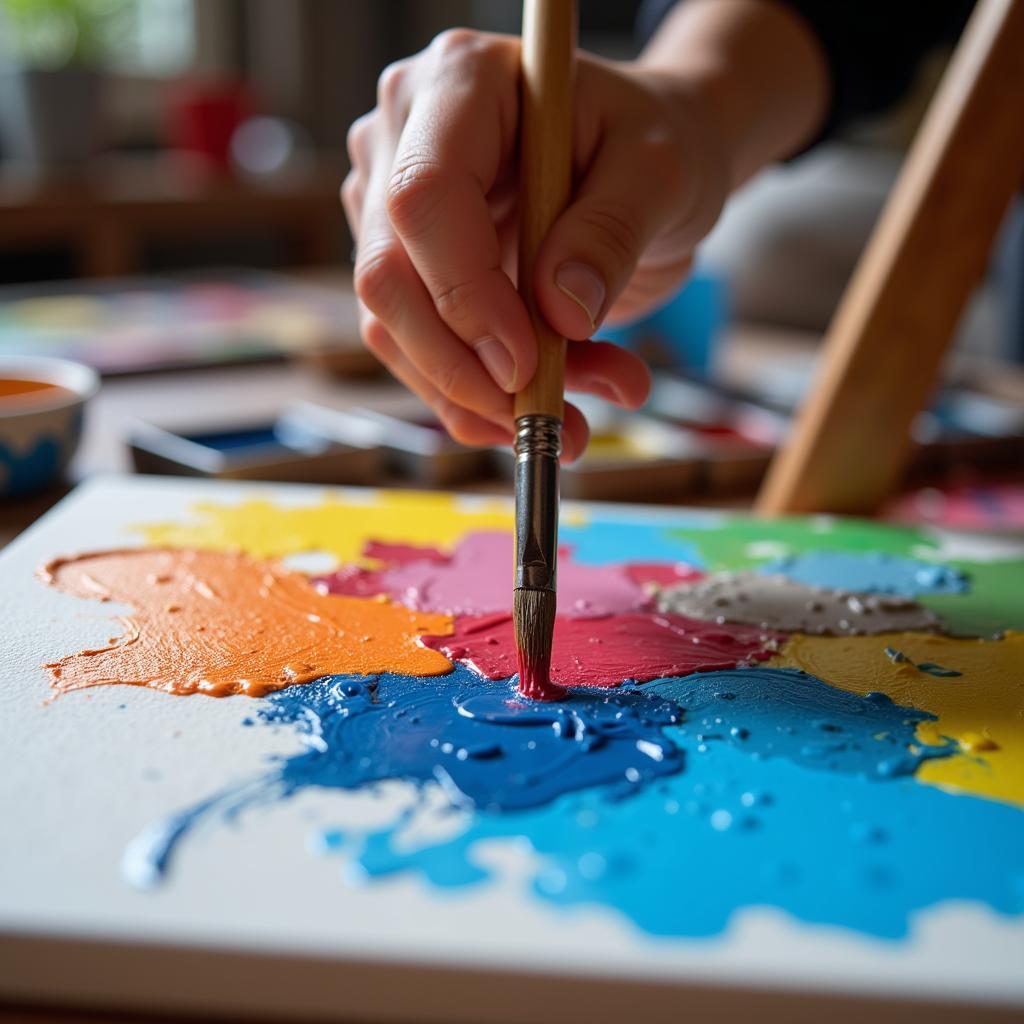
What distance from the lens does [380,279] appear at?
65cm

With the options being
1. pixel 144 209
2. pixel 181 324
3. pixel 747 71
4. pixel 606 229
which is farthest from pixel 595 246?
pixel 144 209

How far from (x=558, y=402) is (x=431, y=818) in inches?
9.8

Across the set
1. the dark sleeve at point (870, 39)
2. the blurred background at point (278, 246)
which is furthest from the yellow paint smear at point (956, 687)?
the dark sleeve at point (870, 39)

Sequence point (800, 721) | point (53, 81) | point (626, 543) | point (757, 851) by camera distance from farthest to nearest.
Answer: point (53, 81) < point (626, 543) < point (800, 721) < point (757, 851)

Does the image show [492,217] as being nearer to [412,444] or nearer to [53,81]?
[412,444]

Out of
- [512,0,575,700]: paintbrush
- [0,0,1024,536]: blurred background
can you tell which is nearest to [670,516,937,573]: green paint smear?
[0,0,1024,536]: blurred background

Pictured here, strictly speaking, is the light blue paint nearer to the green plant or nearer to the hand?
the hand

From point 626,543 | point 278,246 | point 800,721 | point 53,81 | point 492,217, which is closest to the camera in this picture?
point 800,721

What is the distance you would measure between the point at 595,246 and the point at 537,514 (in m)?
0.15

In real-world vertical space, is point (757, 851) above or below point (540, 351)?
below

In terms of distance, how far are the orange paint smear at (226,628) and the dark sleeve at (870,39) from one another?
62cm

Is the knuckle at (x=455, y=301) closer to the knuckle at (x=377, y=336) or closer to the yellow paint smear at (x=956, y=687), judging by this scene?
the knuckle at (x=377, y=336)

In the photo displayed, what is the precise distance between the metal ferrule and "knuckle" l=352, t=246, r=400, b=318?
0.12 meters

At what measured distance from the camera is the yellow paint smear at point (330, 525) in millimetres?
784
